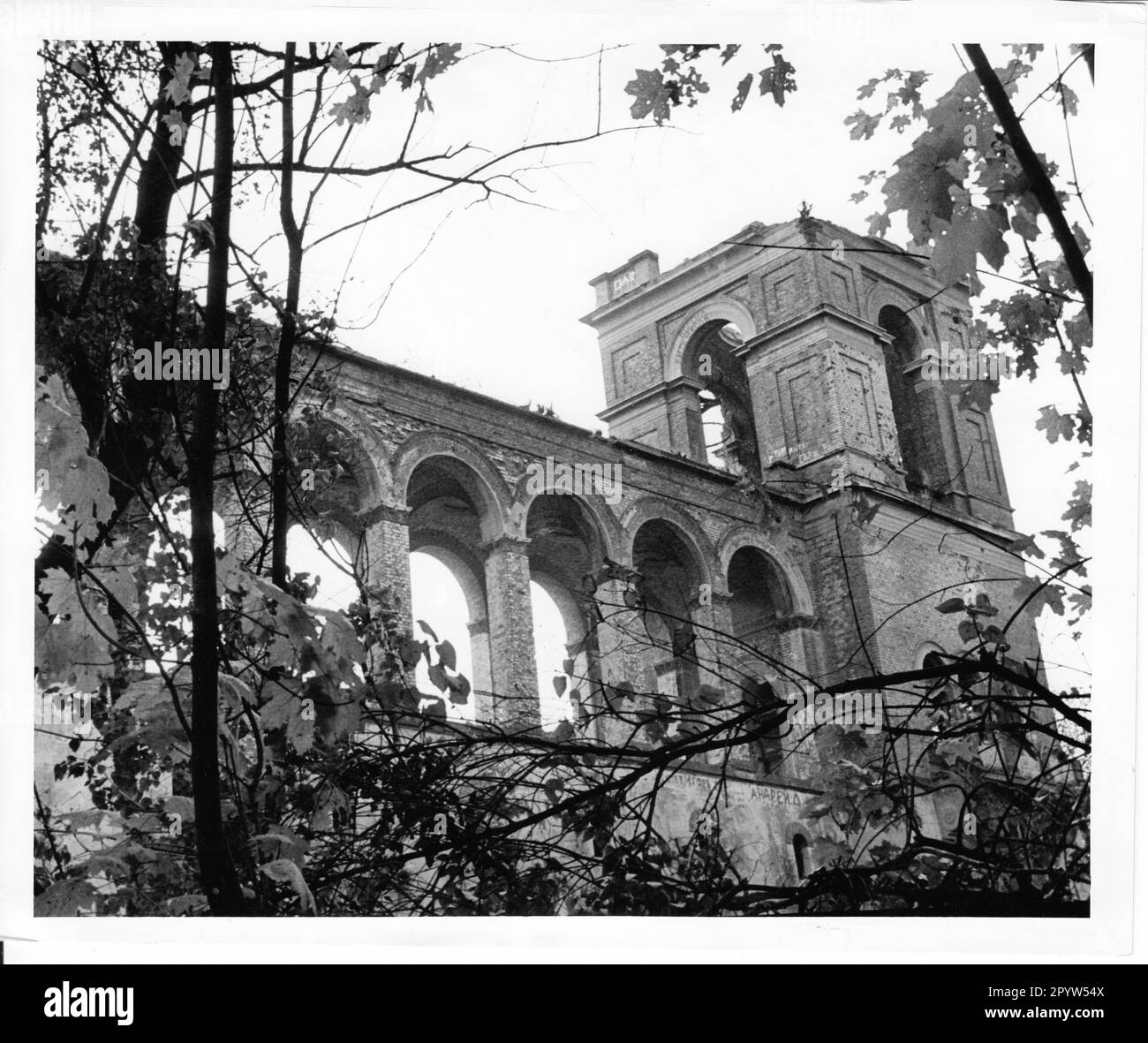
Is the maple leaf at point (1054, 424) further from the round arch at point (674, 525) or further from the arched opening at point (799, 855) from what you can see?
the round arch at point (674, 525)

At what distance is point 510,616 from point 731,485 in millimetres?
3964

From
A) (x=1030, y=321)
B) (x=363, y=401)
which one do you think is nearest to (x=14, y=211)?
(x=1030, y=321)

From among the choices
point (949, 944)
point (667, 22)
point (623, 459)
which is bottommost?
point (949, 944)

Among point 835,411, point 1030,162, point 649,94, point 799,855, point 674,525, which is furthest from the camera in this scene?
point 674,525

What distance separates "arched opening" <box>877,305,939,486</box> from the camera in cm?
976

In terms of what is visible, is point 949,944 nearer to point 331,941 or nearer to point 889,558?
point 331,941

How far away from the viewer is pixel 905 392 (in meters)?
10.4

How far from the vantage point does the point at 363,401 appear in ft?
32.7

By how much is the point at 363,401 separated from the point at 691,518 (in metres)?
3.50

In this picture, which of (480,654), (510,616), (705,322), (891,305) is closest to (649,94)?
(510,616)

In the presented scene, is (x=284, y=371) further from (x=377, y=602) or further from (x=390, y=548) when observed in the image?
(x=390, y=548)

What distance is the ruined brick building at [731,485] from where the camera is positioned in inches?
363

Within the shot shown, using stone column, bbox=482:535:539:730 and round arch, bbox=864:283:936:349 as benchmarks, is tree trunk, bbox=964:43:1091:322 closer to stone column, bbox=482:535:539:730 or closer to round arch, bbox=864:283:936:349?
stone column, bbox=482:535:539:730

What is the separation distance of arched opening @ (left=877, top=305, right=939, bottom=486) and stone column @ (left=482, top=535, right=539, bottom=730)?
285cm
